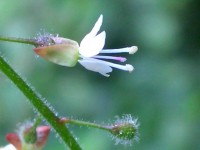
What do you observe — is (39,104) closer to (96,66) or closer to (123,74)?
(96,66)

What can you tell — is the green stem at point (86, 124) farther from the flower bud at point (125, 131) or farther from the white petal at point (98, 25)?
the white petal at point (98, 25)

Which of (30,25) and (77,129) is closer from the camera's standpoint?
(77,129)

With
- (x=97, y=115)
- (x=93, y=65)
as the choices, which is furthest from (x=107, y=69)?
(x=97, y=115)

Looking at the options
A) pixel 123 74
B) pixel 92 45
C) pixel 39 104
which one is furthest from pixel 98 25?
pixel 123 74

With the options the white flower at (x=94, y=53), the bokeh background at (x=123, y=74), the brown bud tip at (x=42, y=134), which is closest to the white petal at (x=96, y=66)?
the white flower at (x=94, y=53)

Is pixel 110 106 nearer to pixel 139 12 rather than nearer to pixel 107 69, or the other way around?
pixel 139 12

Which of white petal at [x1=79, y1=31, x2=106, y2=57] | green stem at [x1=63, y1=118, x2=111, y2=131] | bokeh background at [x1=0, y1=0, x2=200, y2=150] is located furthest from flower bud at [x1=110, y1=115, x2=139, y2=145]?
bokeh background at [x1=0, y1=0, x2=200, y2=150]

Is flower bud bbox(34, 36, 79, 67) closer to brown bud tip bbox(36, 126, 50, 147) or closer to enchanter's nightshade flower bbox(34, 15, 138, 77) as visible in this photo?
enchanter's nightshade flower bbox(34, 15, 138, 77)
